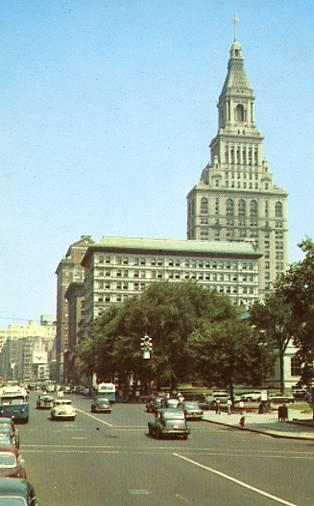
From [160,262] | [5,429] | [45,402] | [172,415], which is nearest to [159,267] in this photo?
[160,262]

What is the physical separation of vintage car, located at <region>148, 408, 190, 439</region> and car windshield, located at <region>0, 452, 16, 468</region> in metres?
23.6

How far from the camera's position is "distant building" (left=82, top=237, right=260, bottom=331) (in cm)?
18275

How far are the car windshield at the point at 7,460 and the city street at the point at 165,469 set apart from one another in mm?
1948

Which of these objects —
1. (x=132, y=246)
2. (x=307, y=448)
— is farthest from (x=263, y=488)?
(x=132, y=246)

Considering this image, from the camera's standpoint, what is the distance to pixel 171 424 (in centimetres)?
3959

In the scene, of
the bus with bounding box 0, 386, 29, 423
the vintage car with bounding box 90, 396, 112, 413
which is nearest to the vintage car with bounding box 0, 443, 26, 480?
the bus with bounding box 0, 386, 29, 423

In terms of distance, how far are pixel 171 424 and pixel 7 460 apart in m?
24.0

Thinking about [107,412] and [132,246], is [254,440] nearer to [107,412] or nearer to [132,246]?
[107,412]

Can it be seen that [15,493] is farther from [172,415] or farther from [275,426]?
[275,426]

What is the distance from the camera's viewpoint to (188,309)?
103625 mm

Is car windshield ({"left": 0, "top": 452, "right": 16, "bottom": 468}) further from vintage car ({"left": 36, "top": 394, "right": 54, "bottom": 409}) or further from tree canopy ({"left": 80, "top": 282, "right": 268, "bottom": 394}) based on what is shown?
tree canopy ({"left": 80, "top": 282, "right": 268, "bottom": 394})

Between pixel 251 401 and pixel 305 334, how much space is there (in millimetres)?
39675

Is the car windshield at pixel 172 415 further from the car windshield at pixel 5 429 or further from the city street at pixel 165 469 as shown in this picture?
the car windshield at pixel 5 429

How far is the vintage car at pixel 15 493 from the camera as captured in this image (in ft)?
34.0
